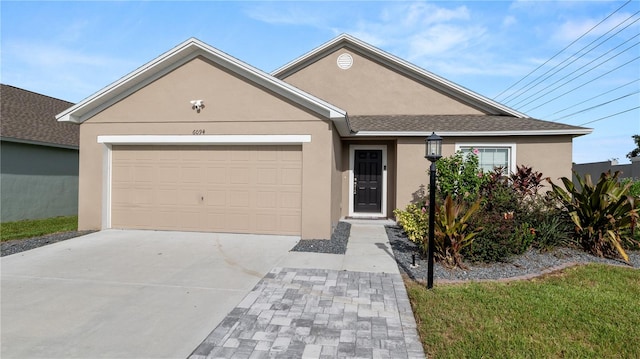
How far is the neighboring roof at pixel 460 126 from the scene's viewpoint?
8703mm

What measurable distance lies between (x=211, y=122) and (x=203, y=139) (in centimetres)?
49

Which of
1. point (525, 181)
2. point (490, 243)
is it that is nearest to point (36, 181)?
point (490, 243)

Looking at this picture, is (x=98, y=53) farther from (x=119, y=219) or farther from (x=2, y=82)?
(x=2, y=82)

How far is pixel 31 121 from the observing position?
38.1ft

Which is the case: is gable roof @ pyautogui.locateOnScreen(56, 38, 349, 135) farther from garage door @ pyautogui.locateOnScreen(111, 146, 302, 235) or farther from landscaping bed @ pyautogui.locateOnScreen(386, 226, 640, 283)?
landscaping bed @ pyautogui.locateOnScreen(386, 226, 640, 283)

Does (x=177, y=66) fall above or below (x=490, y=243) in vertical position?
above

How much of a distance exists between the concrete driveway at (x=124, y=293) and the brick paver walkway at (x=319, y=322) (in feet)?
0.97

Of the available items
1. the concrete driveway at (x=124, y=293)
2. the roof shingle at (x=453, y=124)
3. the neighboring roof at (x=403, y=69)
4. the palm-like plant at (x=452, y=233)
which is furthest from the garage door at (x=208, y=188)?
the neighboring roof at (x=403, y=69)

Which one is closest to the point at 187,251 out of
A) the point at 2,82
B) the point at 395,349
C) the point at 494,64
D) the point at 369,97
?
the point at 395,349

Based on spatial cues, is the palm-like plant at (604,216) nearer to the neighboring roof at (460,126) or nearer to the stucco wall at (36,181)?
the neighboring roof at (460,126)

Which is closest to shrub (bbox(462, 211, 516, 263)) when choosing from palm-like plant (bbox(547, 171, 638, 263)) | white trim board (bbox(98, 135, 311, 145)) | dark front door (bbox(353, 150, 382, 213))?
palm-like plant (bbox(547, 171, 638, 263))

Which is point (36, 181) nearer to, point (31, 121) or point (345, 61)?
point (31, 121)

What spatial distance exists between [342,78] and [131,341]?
10727 millimetres

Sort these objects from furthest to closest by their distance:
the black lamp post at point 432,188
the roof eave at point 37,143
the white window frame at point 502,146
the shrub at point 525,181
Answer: the roof eave at point 37,143 → the white window frame at point 502,146 → the shrub at point 525,181 → the black lamp post at point 432,188
